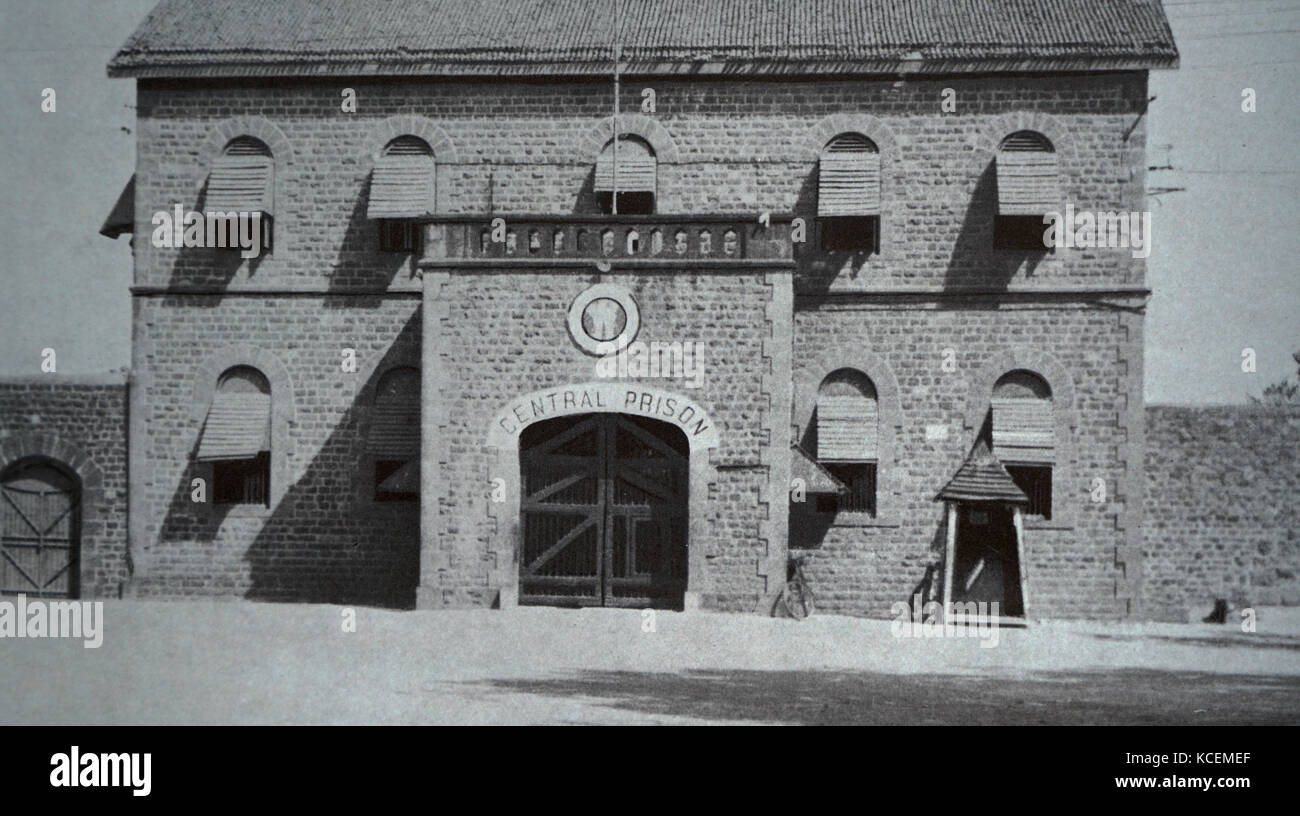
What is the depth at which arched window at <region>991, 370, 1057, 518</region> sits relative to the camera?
23.0m

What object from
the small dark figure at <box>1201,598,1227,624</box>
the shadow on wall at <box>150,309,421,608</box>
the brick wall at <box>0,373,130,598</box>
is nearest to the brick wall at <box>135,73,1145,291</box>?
the brick wall at <box>0,373,130,598</box>

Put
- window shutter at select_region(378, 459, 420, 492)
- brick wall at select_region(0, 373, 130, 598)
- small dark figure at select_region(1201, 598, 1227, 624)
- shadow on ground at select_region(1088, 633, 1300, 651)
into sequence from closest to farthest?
1. shadow on ground at select_region(1088, 633, 1300, 651)
2. window shutter at select_region(378, 459, 420, 492)
3. small dark figure at select_region(1201, 598, 1227, 624)
4. brick wall at select_region(0, 373, 130, 598)

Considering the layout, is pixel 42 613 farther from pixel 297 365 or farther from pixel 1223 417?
pixel 1223 417

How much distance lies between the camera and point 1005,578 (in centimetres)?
2156

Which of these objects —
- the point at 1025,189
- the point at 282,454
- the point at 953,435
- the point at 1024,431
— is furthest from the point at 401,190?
the point at 1024,431

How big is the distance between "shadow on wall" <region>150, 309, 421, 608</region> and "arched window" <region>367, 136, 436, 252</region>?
1.84 m

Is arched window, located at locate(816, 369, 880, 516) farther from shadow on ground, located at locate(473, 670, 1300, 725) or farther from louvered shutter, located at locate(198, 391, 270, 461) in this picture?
louvered shutter, located at locate(198, 391, 270, 461)

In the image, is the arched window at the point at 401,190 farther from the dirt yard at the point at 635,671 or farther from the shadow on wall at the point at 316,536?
the dirt yard at the point at 635,671

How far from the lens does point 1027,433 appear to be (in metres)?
23.1

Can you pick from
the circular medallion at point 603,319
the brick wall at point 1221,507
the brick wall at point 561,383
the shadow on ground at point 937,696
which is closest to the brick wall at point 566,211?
the brick wall at point 1221,507

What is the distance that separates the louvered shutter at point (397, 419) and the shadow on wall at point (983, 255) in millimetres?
8555

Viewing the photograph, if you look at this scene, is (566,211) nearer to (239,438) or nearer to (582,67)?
(582,67)
